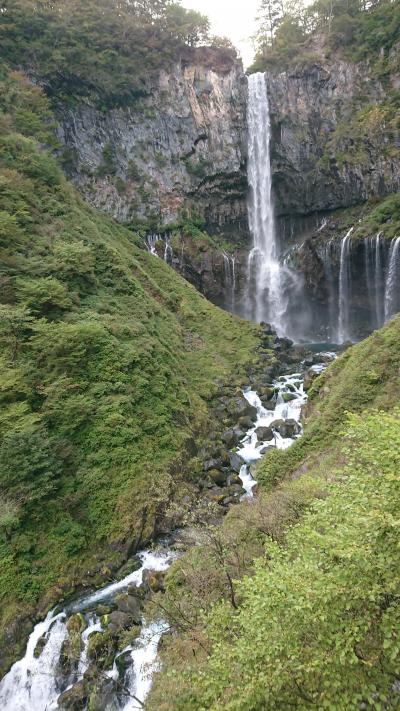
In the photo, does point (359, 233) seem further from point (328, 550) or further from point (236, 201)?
point (328, 550)

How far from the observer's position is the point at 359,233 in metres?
31.0

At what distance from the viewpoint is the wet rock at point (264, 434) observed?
687 inches

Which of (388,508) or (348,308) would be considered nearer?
(388,508)

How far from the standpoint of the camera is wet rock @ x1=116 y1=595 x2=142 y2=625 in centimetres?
969

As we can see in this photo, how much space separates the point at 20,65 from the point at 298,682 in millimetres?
41667

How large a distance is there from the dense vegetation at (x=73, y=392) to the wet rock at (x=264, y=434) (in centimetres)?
286

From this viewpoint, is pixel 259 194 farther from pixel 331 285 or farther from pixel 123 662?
pixel 123 662

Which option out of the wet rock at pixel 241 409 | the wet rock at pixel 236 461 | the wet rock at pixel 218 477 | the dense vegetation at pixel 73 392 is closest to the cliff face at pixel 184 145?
the dense vegetation at pixel 73 392

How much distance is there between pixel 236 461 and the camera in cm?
1600

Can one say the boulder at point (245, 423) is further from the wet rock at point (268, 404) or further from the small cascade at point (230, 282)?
the small cascade at point (230, 282)

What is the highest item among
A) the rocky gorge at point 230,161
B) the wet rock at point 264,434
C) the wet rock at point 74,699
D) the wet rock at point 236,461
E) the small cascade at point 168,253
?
the rocky gorge at point 230,161

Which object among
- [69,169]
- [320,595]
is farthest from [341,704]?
[69,169]

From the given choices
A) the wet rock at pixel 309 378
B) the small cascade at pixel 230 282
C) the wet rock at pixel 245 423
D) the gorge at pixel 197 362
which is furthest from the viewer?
the small cascade at pixel 230 282

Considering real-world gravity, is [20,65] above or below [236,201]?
above
